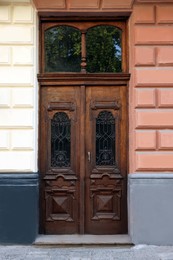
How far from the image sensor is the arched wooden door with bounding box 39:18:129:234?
7.20 metres

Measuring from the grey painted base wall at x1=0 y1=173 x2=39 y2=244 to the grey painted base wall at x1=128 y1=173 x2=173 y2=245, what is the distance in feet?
5.58

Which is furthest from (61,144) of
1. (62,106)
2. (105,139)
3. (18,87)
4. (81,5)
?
(81,5)

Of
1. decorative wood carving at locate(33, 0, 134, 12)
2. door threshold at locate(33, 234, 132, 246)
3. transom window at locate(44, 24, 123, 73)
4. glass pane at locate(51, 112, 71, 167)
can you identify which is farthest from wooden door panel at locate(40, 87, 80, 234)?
decorative wood carving at locate(33, 0, 134, 12)

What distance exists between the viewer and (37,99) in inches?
282

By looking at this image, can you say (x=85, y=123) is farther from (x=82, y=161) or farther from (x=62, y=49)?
(x=62, y=49)

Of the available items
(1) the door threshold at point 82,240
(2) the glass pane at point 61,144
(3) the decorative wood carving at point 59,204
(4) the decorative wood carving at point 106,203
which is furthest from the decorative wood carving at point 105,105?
(1) the door threshold at point 82,240

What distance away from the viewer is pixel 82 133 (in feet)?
23.6

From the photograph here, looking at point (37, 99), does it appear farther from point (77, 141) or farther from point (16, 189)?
point (16, 189)

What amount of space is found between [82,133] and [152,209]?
176 centimetres

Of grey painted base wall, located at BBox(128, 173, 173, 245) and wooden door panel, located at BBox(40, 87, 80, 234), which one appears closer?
grey painted base wall, located at BBox(128, 173, 173, 245)

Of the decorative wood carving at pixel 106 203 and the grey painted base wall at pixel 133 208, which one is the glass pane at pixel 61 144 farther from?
the decorative wood carving at pixel 106 203

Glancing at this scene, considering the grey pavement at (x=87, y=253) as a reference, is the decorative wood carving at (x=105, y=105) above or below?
above

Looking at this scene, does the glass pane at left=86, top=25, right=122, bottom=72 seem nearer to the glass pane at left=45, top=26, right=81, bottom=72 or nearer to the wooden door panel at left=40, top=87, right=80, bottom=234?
the glass pane at left=45, top=26, right=81, bottom=72

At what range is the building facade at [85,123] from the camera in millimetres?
6848
